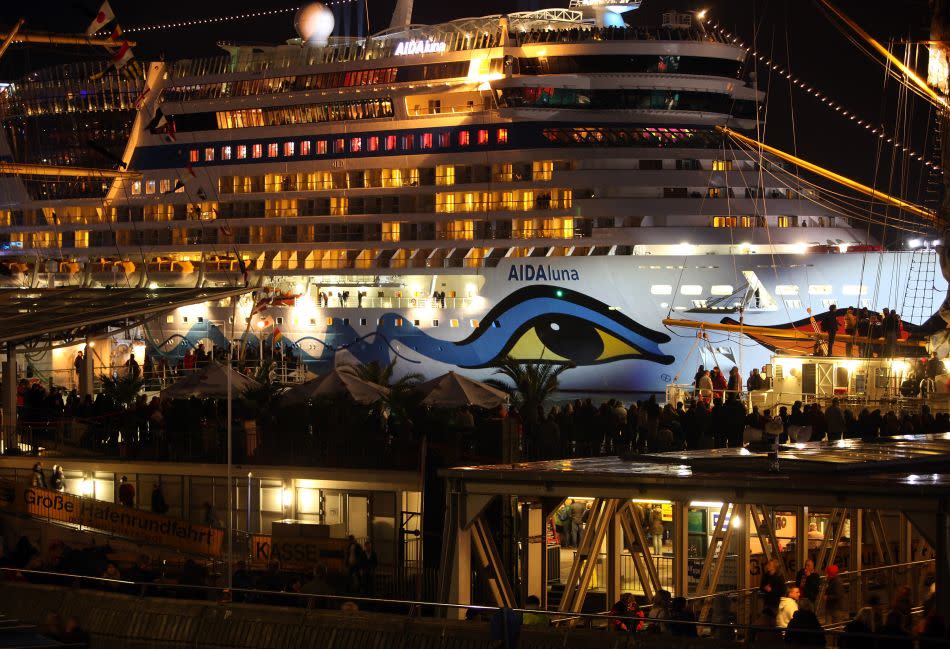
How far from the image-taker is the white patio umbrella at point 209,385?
89.8ft

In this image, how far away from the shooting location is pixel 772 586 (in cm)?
1180

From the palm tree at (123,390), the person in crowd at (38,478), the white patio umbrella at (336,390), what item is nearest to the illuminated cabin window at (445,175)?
the palm tree at (123,390)

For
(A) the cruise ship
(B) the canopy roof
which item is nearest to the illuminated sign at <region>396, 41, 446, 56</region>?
(A) the cruise ship

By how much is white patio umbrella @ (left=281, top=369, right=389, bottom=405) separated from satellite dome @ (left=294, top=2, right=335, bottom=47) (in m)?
28.5

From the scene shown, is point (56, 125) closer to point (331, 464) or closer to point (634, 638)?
point (331, 464)

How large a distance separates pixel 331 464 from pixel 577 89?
2444 cm

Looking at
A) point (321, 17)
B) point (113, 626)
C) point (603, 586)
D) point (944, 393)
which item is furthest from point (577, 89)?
point (113, 626)

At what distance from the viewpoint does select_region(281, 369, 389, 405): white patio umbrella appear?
24.8 metres

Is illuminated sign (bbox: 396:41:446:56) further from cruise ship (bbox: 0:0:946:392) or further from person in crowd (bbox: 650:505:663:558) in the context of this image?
person in crowd (bbox: 650:505:663:558)

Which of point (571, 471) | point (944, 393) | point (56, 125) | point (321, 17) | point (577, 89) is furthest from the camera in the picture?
point (56, 125)

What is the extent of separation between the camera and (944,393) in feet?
80.4

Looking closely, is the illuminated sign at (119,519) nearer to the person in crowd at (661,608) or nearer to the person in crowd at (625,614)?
the person in crowd at (625,614)

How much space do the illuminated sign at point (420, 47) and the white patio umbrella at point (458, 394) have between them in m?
22.4

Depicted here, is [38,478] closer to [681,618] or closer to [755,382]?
[755,382]
